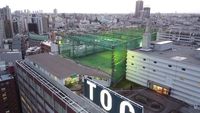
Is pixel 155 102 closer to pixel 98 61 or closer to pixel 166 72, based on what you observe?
pixel 166 72

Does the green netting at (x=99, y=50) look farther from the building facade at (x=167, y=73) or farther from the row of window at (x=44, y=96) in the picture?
the row of window at (x=44, y=96)

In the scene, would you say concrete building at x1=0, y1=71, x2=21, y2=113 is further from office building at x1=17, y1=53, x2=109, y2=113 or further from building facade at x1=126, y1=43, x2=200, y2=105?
building facade at x1=126, y1=43, x2=200, y2=105

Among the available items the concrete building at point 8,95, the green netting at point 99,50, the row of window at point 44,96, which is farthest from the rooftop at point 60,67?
the concrete building at point 8,95

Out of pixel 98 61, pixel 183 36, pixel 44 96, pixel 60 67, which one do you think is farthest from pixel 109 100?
pixel 183 36

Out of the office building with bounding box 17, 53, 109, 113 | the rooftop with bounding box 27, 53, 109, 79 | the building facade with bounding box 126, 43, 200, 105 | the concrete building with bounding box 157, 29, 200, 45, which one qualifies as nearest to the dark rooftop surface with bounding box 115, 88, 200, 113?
the building facade with bounding box 126, 43, 200, 105

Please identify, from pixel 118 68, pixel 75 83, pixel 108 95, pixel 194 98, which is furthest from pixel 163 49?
pixel 108 95
